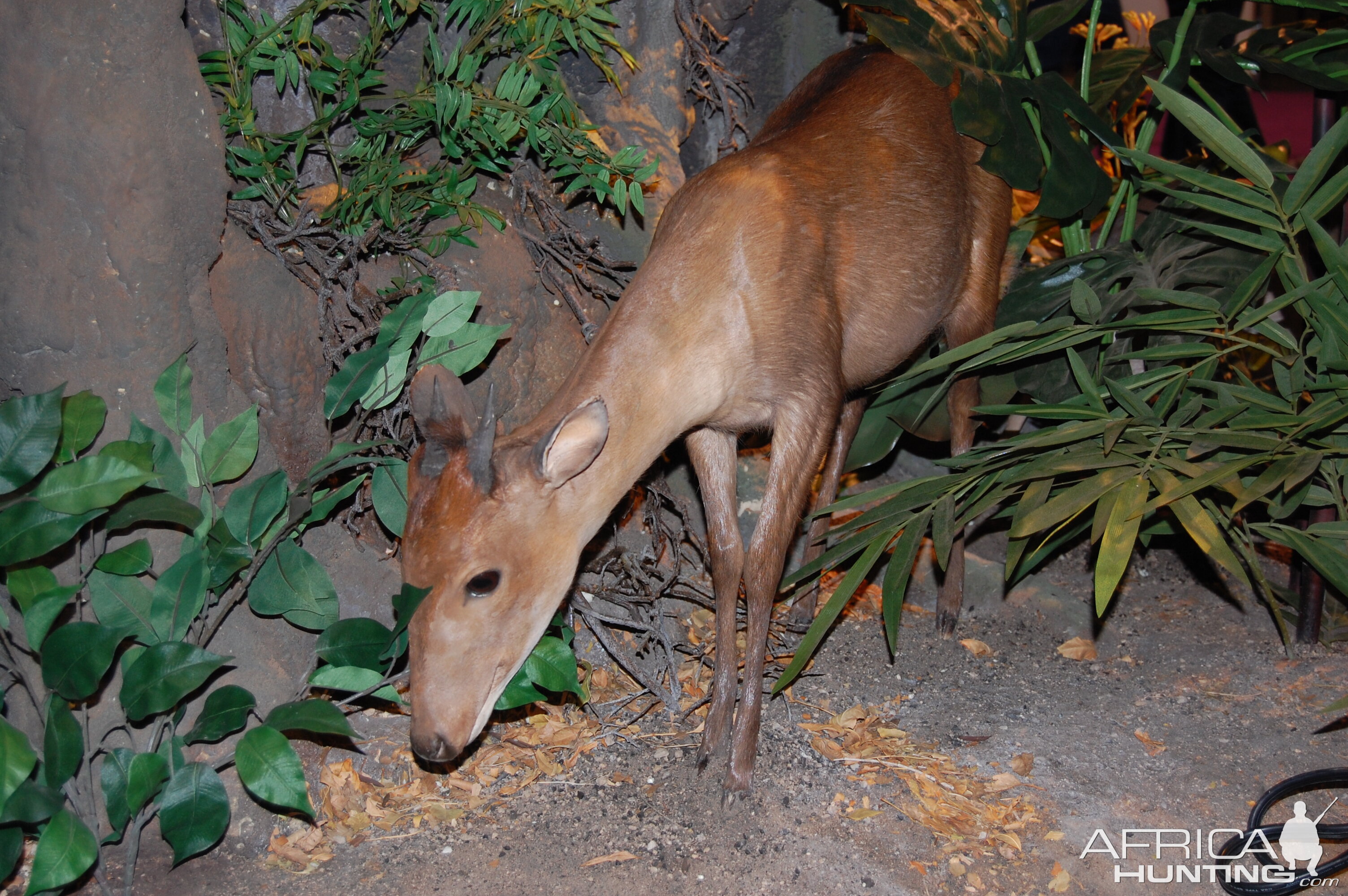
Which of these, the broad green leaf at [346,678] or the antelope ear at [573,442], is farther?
the broad green leaf at [346,678]

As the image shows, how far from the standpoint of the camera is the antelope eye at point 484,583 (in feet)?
8.57

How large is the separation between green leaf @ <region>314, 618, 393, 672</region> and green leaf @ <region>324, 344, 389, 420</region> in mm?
667

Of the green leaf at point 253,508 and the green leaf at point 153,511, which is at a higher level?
the green leaf at point 153,511

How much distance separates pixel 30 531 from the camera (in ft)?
7.89

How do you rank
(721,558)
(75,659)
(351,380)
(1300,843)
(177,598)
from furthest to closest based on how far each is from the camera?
(721,558)
(351,380)
(1300,843)
(177,598)
(75,659)

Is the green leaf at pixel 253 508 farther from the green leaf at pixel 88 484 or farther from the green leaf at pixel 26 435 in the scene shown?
the green leaf at pixel 26 435

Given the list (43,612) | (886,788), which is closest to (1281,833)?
(886,788)

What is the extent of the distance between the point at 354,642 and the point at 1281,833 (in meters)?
2.69

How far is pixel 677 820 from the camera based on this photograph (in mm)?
3051

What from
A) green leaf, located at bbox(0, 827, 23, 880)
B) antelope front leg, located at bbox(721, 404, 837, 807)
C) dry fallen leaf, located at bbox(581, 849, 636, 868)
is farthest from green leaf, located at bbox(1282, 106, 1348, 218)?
green leaf, located at bbox(0, 827, 23, 880)

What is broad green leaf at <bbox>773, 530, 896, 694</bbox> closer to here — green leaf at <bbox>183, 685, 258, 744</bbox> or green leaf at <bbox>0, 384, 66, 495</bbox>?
green leaf at <bbox>183, 685, 258, 744</bbox>

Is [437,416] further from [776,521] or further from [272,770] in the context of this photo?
[776,521]

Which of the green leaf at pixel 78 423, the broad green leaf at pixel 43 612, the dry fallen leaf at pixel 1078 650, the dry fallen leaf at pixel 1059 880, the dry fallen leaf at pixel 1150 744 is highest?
the green leaf at pixel 78 423

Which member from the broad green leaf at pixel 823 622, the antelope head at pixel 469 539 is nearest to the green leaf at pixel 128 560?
the antelope head at pixel 469 539
